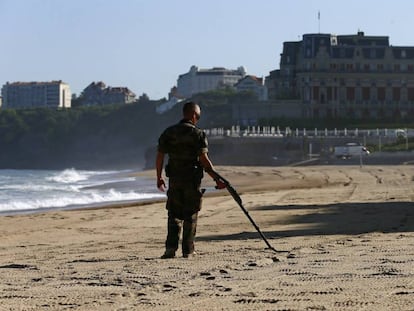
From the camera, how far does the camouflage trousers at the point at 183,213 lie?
A: 10.7 metres

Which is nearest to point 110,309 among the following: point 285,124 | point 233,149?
point 233,149

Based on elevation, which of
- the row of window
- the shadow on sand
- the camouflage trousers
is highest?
the row of window

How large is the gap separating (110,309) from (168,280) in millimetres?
1499

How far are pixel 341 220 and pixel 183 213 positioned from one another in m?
6.14

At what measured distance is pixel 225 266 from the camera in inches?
366

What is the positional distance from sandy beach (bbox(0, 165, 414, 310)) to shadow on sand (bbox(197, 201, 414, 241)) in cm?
2

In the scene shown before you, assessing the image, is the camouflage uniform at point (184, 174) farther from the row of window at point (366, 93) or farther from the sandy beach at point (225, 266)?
the row of window at point (366, 93)

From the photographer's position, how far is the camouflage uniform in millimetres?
10680

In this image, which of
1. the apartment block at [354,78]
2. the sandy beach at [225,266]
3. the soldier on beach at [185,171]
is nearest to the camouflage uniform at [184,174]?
the soldier on beach at [185,171]

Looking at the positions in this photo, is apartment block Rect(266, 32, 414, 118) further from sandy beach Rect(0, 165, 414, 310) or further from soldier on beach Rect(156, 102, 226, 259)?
soldier on beach Rect(156, 102, 226, 259)

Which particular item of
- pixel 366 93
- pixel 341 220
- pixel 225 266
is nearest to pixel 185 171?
pixel 225 266

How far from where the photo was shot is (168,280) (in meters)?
8.35

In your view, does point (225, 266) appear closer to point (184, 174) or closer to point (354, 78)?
point (184, 174)

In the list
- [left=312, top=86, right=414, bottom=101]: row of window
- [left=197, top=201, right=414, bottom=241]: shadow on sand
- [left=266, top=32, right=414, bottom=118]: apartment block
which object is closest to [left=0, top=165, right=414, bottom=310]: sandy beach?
[left=197, top=201, right=414, bottom=241]: shadow on sand
